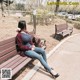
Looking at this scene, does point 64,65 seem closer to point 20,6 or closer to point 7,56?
point 7,56

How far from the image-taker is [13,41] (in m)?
7.19

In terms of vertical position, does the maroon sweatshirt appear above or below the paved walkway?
above

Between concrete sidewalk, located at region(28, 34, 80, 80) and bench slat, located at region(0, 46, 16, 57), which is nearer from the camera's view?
bench slat, located at region(0, 46, 16, 57)

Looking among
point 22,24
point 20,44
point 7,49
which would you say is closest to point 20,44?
point 20,44

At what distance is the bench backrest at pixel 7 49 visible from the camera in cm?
637

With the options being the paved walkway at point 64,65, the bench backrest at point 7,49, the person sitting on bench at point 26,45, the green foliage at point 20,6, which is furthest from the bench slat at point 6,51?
the green foliage at point 20,6

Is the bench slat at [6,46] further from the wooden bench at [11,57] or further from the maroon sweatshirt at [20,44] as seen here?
the maroon sweatshirt at [20,44]

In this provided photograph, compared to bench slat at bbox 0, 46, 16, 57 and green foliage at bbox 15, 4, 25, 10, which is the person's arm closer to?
bench slat at bbox 0, 46, 16, 57

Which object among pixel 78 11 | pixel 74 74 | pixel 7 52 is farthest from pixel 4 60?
pixel 78 11

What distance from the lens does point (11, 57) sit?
23.3ft

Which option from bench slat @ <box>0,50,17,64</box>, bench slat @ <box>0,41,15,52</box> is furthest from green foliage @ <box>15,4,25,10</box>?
bench slat @ <box>0,41,15,52</box>

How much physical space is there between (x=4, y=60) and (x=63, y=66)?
237 centimetres

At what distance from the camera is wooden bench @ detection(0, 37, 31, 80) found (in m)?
6.21

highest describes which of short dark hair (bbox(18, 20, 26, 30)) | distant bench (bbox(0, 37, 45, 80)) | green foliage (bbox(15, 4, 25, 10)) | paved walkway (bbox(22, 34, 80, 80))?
short dark hair (bbox(18, 20, 26, 30))
